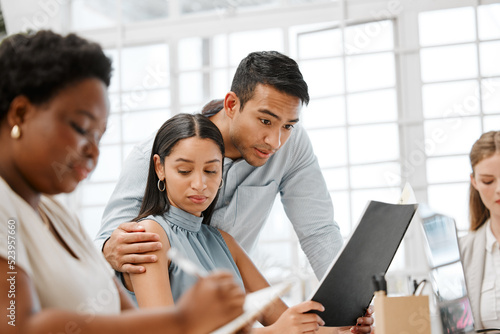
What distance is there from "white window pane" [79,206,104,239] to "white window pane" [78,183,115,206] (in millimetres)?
50

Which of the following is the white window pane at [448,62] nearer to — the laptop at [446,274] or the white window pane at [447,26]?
the white window pane at [447,26]

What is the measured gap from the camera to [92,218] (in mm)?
4648

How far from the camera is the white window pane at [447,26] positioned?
13.1 feet

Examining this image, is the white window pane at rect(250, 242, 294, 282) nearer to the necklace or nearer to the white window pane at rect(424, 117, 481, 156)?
the white window pane at rect(424, 117, 481, 156)

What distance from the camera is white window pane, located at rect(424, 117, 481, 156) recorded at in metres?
3.90

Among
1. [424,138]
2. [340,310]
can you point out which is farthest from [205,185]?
[424,138]

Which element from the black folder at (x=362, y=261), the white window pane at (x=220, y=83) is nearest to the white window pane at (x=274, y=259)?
the white window pane at (x=220, y=83)

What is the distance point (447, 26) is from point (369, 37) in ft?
1.80

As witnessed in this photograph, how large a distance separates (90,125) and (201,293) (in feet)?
1.01

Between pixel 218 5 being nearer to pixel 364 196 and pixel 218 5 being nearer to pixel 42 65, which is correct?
pixel 364 196

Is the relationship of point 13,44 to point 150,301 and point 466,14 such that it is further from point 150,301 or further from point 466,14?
point 466,14

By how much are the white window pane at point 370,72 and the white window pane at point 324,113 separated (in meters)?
0.15

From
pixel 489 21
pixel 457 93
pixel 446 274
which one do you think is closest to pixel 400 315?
pixel 446 274

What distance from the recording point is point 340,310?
1.55 m
